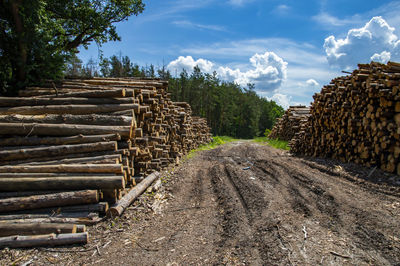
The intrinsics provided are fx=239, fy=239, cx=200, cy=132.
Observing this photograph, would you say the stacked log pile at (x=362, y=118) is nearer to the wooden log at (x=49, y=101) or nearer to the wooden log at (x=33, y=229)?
the wooden log at (x=49, y=101)

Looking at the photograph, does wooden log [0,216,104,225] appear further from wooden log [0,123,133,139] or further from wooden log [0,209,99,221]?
wooden log [0,123,133,139]

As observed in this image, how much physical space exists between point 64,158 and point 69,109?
1728mm

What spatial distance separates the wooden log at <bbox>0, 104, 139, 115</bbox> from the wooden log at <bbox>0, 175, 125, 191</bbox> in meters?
2.34

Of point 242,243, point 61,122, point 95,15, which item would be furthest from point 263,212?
point 95,15

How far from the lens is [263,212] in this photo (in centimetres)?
506

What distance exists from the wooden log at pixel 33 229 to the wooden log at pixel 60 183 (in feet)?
2.82

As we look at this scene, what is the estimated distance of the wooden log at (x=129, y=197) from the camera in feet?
17.0

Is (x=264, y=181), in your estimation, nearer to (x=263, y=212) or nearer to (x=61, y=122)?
(x=263, y=212)

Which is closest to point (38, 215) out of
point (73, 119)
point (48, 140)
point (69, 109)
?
point (48, 140)

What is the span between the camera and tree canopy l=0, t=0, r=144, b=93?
752 centimetres

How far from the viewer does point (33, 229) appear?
4.29 meters

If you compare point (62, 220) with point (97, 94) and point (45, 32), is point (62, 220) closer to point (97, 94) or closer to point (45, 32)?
point (97, 94)

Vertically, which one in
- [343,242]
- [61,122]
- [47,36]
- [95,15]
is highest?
[95,15]

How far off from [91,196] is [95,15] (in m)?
8.24
